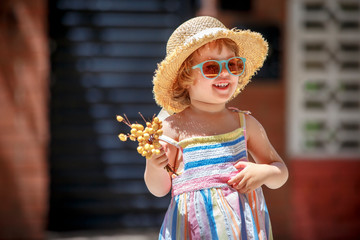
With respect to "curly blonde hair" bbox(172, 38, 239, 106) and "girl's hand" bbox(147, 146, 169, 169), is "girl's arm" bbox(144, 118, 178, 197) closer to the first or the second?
"girl's hand" bbox(147, 146, 169, 169)

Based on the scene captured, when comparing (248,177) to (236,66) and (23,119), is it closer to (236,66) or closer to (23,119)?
(236,66)

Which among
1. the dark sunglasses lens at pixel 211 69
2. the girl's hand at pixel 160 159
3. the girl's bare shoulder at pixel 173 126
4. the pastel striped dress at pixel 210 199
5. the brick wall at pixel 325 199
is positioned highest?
the dark sunglasses lens at pixel 211 69

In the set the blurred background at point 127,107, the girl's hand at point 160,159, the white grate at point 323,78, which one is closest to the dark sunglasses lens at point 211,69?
the girl's hand at point 160,159

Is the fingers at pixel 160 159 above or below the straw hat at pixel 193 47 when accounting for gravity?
below

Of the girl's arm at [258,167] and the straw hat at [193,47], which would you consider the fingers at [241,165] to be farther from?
the straw hat at [193,47]

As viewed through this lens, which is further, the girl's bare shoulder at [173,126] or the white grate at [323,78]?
the white grate at [323,78]

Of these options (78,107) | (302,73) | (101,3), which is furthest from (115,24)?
(302,73)

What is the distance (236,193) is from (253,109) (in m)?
3.64

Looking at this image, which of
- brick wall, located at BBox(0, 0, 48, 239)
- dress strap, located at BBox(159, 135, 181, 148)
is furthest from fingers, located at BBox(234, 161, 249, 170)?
brick wall, located at BBox(0, 0, 48, 239)

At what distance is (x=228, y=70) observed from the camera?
79.1 inches

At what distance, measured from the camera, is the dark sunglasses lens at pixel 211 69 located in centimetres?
200

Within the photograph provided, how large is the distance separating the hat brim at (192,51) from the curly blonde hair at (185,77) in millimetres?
17

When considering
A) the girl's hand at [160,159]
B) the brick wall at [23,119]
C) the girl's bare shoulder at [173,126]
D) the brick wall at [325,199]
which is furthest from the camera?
the brick wall at [325,199]

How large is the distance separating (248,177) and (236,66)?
448mm
